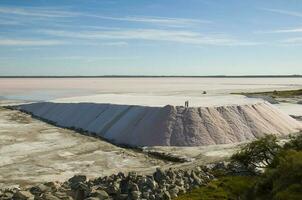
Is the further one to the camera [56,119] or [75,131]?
[56,119]

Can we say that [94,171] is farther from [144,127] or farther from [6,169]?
[144,127]

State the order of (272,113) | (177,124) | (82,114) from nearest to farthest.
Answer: (177,124), (272,113), (82,114)

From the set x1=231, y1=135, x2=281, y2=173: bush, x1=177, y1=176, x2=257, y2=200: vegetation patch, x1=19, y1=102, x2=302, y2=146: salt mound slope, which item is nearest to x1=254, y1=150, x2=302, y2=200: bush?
x1=177, y1=176, x2=257, y2=200: vegetation patch

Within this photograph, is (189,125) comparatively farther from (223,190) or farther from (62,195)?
(62,195)

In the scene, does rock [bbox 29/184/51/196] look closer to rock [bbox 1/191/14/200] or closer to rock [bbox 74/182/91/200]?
rock [bbox 1/191/14/200]

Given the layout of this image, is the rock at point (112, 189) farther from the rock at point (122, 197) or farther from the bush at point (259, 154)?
the bush at point (259, 154)

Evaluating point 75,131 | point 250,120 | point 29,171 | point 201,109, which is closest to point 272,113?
point 250,120
